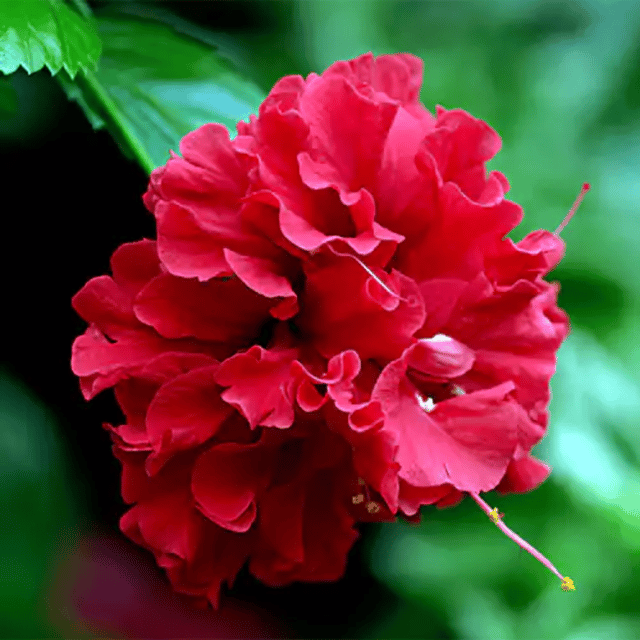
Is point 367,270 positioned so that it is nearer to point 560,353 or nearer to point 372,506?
point 372,506

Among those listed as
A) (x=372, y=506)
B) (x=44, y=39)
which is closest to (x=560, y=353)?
(x=372, y=506)

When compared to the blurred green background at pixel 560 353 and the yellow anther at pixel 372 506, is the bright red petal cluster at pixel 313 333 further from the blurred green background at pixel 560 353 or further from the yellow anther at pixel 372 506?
the blurred green background at pixel 560 353

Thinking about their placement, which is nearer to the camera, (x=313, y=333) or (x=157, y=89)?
(x=313, y=333)

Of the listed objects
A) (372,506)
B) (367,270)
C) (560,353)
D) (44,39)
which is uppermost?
(44,39)

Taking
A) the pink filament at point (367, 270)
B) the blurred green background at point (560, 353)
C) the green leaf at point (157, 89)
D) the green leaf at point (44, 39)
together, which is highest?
the green leaf at point (44, 39)

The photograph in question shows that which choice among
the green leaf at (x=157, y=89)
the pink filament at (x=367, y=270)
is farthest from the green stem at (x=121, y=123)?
the pink filament at (x=367, y=270)

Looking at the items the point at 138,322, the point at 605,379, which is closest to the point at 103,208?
the point at 138,322
